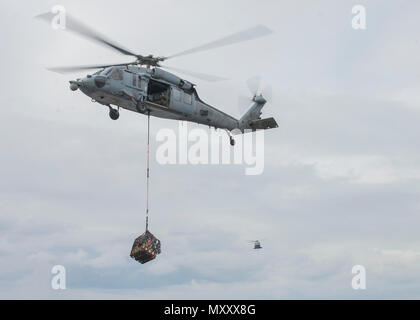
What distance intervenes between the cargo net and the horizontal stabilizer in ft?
60.4

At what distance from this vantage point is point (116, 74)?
40781mm

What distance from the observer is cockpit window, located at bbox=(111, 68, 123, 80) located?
4058 centimetres

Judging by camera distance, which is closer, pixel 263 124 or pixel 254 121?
pixel 263 124

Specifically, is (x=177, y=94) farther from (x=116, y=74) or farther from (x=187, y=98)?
(x=116, y=74)

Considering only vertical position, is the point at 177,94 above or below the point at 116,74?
below

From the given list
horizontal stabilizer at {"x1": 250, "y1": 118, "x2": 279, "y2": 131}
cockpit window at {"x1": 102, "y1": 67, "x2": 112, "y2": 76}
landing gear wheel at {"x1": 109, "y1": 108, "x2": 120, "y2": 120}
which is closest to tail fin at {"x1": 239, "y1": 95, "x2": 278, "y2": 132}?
horizontal stabilizer at {"x1": 250, "y1": 118, "x2": 279, "y2": 131}

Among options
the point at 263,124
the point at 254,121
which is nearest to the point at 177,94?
the point at 254,121

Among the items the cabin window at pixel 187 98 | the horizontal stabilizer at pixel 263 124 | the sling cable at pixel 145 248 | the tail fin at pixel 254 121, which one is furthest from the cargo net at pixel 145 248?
the horizontal stabilizer at pixel 263 124

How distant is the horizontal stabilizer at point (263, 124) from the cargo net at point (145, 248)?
60.4 ft

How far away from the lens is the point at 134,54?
4244 cm

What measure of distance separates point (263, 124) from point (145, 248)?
64.4 feet

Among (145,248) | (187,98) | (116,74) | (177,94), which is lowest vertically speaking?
(145,248)

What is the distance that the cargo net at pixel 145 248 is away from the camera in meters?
37.8
